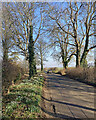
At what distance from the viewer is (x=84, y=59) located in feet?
35.1

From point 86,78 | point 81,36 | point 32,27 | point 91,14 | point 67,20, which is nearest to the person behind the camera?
point 86,78

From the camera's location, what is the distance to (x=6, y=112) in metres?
2.32

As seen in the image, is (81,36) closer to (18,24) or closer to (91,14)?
(91,14)

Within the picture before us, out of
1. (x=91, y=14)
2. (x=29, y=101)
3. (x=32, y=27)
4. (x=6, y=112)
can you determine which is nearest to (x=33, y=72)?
(x=32, y=27)

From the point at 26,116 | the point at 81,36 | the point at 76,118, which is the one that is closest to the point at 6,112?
the point at 26,116

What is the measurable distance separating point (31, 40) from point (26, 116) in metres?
7.52

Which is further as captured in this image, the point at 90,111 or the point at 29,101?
the point at 29,101

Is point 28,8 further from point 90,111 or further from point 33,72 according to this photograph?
point 90,111

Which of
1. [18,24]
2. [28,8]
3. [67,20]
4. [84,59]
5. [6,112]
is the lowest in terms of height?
[6,112]

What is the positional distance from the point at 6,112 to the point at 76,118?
1.51m

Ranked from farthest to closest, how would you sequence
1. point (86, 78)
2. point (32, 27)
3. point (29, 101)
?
point (32, 27), point (86, 78), point (29, 101)

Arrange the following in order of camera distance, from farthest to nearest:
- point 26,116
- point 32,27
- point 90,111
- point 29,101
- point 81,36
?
point 81,36, point 32,27, point 29,101, point 90,111, point 26,116

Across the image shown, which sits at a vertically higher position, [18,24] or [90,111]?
[18,24]

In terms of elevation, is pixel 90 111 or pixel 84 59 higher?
pixel 84 59
